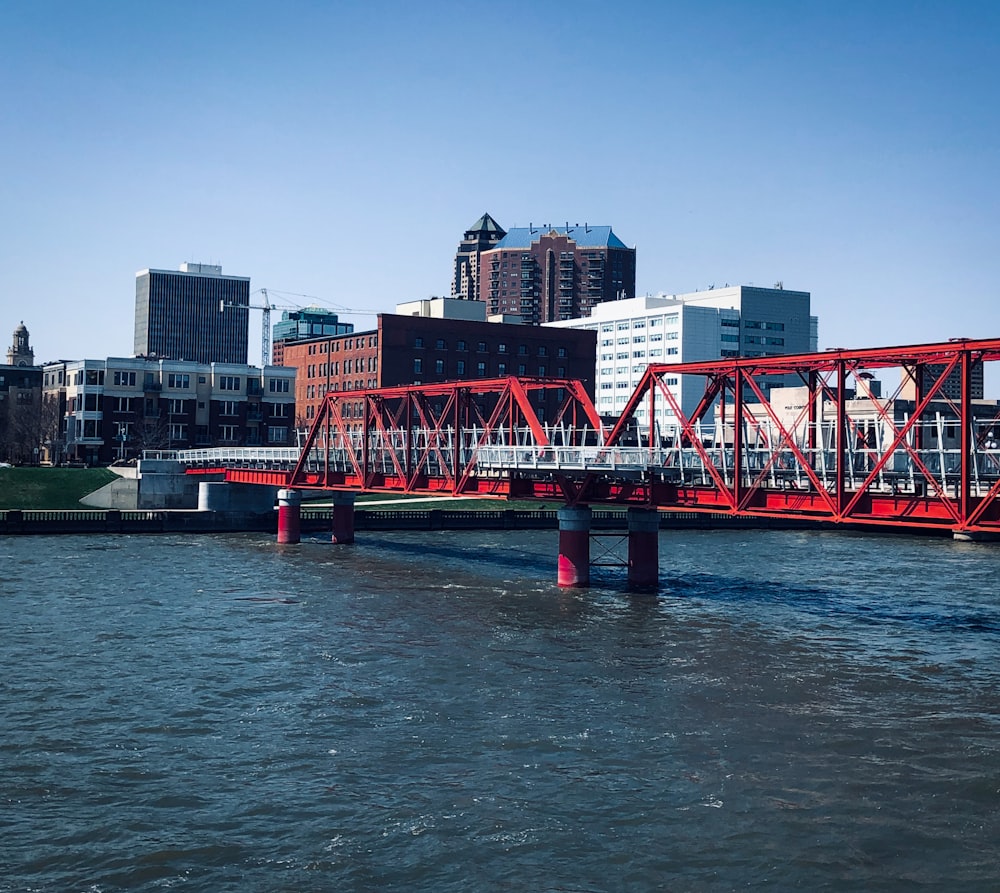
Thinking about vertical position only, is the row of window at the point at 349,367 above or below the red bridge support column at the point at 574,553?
above

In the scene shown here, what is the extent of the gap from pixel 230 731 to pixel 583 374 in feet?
447

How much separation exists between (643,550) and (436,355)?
95904 millimetres

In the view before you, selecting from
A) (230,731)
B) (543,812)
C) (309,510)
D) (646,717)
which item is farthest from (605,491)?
(309,510)

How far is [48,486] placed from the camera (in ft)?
367

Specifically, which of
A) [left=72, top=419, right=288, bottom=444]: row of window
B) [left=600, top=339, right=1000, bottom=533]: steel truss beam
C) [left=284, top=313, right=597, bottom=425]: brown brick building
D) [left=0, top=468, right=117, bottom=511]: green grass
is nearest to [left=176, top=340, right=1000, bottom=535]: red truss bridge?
[left=600, top=339, right=1000, bottom=533]: steel truss beam

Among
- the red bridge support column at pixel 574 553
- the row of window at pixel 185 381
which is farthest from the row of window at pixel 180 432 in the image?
the red bridge support column at pixel 574 553

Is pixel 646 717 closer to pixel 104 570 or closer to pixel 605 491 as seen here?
pixel 605 491

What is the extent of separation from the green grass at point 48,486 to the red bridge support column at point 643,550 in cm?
6277

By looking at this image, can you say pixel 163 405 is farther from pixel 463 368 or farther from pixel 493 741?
pixel 493 741

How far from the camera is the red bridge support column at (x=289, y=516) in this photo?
91188 mm

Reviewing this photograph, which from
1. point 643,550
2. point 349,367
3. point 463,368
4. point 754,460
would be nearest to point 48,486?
point 349,367

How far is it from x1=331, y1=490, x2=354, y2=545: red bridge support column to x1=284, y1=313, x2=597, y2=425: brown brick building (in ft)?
189

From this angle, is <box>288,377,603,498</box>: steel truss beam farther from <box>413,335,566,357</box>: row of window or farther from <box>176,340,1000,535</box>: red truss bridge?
<box>413,335,566,357</box>: row of window

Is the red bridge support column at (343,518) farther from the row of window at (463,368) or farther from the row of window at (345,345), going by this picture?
the row of window at (463,368)
